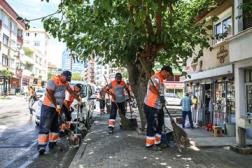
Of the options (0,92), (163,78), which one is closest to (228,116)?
(163,78)

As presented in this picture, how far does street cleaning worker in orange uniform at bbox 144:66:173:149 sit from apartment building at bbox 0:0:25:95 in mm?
45244

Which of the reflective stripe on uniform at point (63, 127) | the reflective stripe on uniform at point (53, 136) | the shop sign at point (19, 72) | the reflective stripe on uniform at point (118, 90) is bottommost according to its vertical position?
the reflective stripe on uniform at point (53, 136)

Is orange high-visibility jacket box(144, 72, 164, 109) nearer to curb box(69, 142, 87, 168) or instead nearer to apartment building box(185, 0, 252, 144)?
curb box(69, 142, 87, 168)

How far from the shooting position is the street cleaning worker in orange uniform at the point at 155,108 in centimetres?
881

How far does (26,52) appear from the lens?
85.6m

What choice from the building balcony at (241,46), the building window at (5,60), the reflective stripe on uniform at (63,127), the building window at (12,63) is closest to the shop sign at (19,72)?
the building window at (12,63)

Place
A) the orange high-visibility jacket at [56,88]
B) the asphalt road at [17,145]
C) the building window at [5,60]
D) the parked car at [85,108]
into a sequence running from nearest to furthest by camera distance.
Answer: the asphalt road at [17,145] → the orange high-visibility jacket at [56,88] → the parked car at [85,108] → the building window at [5,60]

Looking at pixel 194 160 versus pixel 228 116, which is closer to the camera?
pixel 194 160

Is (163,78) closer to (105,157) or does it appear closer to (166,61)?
(105,157)

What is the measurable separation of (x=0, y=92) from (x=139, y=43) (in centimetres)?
4656

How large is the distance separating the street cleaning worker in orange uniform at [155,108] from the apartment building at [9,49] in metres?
45.2

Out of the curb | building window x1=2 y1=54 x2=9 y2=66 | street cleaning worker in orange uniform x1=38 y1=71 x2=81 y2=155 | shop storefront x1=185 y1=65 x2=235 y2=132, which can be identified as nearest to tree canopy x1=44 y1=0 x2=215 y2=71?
street cleaning worker in orange uniform x1=38 y1=71 x2=81 y2=155

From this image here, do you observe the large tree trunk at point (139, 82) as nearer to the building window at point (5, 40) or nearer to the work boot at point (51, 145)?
the work boot at point (51, 145)

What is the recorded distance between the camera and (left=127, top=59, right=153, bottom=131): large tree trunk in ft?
38.8
